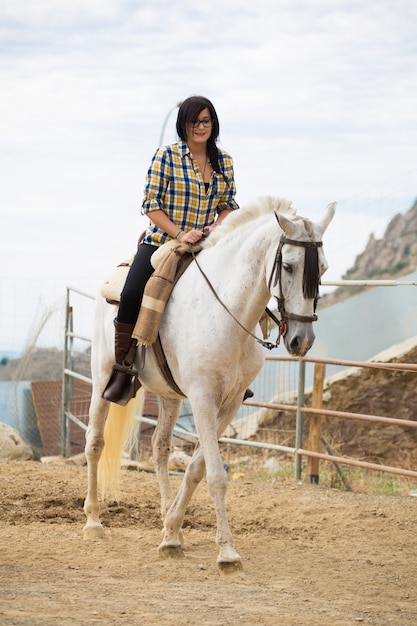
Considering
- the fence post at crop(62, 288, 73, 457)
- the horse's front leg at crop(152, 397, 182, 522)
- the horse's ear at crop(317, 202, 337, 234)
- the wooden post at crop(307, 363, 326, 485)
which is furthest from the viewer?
the fence post at crop(62, 288, 73, 457)

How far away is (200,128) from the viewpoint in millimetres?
5445

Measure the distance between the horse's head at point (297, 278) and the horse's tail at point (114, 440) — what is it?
2.11 m

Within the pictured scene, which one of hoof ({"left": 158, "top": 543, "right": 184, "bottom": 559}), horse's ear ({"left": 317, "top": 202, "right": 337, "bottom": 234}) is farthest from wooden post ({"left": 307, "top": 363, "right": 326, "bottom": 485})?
horse's ear ({"left": 317, "top": 202, "right": 337, "bottom": 234})

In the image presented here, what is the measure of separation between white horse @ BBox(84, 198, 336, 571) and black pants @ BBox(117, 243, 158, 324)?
0.82 feet

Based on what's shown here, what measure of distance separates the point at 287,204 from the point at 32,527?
2.89 m

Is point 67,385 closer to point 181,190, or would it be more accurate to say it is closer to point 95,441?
point 95,441

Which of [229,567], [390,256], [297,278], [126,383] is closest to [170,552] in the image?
[229,567]

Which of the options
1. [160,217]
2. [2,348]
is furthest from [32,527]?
[2,348]

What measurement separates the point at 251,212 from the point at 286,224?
541 mm

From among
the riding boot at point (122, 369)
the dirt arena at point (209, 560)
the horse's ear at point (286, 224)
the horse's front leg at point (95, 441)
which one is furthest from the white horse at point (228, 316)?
the horse's front leg at point (95, 441)

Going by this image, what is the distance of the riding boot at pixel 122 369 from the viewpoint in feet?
18.0

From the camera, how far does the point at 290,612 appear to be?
3.98m

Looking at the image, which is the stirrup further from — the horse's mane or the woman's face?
A: the woman's face

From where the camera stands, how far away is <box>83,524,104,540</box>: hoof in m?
5.78
